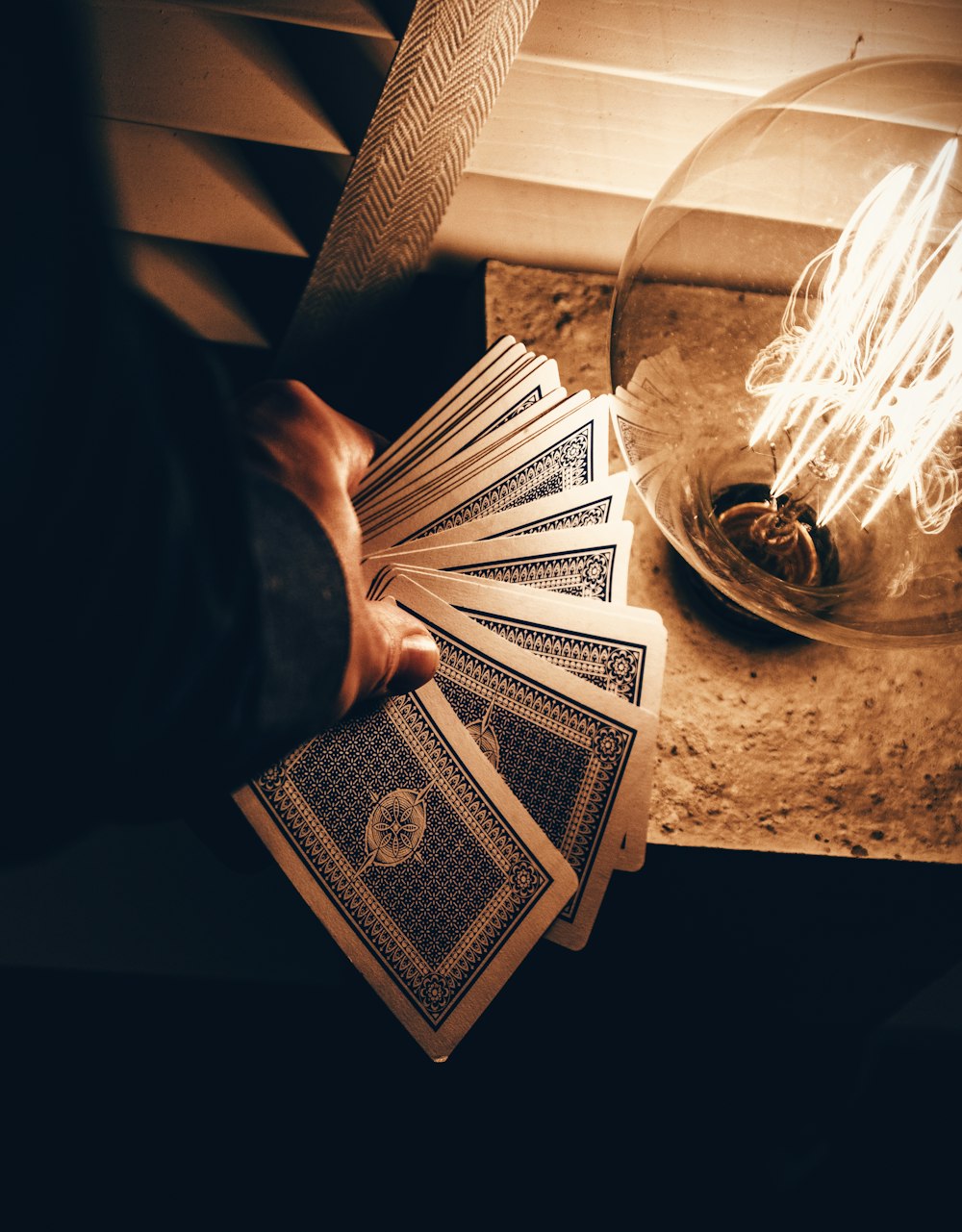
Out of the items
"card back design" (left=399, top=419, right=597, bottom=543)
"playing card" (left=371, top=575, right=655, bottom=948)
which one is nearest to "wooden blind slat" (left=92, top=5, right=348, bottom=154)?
"card back design" (left=399, top=419, right=597, bottom=543)

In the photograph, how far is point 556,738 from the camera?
858 mm

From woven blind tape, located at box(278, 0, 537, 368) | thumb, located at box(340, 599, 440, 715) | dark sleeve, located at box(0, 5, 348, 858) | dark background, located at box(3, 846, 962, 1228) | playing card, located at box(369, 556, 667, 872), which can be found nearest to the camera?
dark sleeve, located at box(0, 5, 348, 858)

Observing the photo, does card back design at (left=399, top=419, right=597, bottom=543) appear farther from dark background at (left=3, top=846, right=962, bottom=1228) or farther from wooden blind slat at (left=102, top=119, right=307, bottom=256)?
dark background at (left=3, top=846, right=962, bottom=1228)

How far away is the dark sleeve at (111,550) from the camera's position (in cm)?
29

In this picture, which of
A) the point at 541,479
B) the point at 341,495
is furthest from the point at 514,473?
the point at 341,495

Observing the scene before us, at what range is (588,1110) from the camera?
1.54m

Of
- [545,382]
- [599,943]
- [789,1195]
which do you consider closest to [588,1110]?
[789,1195]

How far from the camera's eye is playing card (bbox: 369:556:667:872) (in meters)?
0.86

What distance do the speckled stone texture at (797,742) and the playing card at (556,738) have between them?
0.05 m

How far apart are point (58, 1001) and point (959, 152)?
181 centimetres

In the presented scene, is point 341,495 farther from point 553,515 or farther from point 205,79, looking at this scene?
point 205,79

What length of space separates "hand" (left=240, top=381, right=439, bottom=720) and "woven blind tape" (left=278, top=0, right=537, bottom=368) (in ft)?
1.03

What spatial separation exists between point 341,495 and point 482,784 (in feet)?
1.19

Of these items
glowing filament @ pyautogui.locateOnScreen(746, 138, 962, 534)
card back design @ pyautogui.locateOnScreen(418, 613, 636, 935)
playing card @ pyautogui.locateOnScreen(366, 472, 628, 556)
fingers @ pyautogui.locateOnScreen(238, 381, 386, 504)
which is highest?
glowing filament @ pyautogui.locateOnScreen(746, 138, 962, 534)
